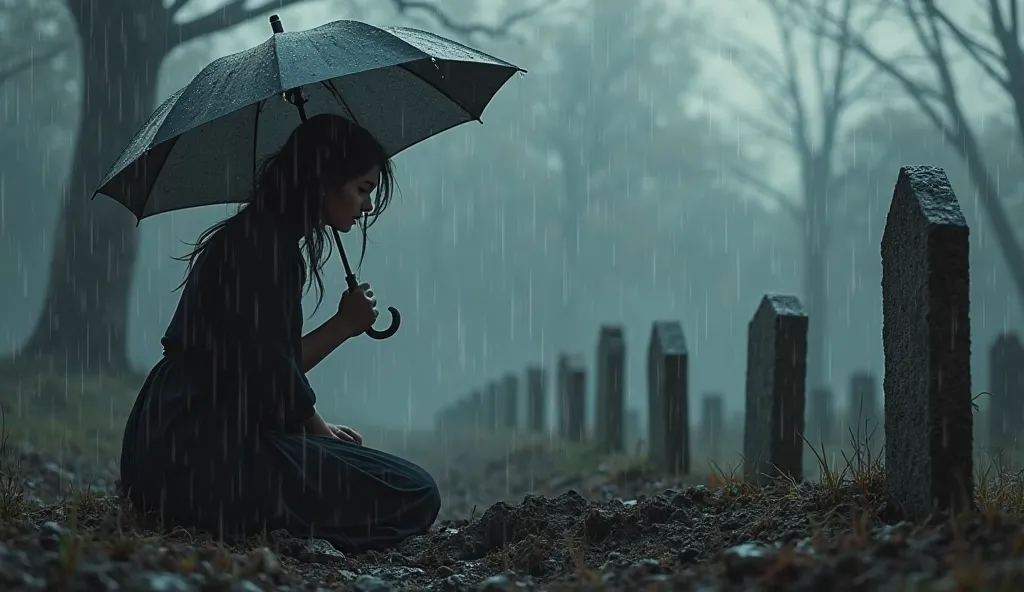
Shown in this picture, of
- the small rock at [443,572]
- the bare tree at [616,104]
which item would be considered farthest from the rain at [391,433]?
the bare tree at [616,104]

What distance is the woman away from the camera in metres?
4.11

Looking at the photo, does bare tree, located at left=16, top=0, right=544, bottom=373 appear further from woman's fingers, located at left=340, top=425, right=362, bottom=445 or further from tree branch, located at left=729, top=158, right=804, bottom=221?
tree branch, located at left=729, top=158, right=804, bottom=221

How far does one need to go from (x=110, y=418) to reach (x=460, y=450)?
5.05 m

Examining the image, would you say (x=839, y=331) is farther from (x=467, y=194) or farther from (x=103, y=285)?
(x=103, y=285)

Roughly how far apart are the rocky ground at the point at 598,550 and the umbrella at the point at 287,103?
99cm

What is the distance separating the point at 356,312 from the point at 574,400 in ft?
27.2

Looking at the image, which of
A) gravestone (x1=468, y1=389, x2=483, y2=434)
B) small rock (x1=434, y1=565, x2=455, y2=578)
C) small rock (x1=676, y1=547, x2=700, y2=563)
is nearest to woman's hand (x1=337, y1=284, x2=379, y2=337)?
small rock (x1=434, y1=565, x2=455, y2=578)

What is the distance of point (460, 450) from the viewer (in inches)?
601

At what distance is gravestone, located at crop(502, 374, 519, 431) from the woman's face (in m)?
13.5

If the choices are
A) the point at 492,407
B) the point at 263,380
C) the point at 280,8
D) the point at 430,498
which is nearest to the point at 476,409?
the point at 492,407

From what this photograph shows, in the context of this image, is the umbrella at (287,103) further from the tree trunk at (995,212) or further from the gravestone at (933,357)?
the tree trunk at (995,212)

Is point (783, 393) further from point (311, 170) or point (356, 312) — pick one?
point (311, 170)

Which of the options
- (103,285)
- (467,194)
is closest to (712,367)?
(467,194)

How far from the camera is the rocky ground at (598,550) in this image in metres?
2.61
